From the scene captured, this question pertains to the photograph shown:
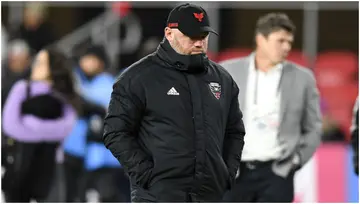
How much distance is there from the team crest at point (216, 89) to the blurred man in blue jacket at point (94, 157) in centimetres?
496

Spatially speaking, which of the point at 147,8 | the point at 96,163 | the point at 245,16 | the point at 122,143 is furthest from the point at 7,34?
the point at 122,143

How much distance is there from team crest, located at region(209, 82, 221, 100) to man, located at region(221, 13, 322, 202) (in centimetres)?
181

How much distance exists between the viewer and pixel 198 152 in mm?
6484

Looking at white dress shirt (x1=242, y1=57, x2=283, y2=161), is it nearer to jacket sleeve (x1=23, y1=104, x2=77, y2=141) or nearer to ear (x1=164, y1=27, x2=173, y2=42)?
ear (x1=164, y1=27, x2=173, y2=42)

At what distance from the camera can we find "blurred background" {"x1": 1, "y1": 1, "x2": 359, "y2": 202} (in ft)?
53.5

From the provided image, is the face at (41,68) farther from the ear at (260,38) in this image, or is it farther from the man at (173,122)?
the man at (173,122)

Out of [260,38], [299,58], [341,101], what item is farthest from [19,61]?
[341,101]

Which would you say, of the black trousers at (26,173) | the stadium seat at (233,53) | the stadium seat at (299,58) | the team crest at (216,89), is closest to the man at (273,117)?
the team crest at (216,89)

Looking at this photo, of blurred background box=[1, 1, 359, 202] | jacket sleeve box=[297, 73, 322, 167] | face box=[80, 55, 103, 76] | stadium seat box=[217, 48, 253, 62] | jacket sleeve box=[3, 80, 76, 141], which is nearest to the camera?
jacket sleeve box=[297, 73, 322, 167]

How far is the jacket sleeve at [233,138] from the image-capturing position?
6.77 m

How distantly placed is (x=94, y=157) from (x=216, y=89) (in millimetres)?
5061

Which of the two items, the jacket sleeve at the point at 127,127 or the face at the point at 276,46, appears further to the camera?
the face at the point at 276,46

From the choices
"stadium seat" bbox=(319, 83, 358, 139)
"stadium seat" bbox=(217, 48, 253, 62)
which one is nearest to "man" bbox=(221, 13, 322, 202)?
"stadium seat" bbox=(319, 83, 358, 139)

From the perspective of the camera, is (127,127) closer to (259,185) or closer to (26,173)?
(259,185)
